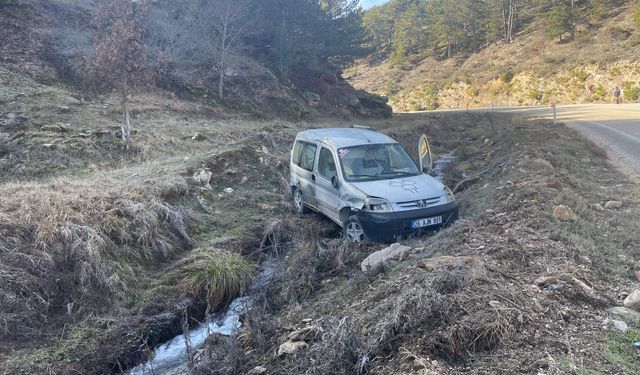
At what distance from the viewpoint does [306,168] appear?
909 cm

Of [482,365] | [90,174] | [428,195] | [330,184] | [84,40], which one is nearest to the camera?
[482,365]

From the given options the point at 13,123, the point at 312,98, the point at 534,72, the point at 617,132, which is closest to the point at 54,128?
the point at 13,123

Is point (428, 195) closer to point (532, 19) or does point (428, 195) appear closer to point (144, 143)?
point (144, 143)

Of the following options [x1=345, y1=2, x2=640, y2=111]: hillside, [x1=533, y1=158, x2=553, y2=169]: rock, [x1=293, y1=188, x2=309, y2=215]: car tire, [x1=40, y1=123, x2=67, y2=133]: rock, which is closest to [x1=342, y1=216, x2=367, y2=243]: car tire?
[x1=293, y1=188, x2=309, y2=215]: car tire

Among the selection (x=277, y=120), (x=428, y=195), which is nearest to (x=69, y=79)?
(x=277, y=120)

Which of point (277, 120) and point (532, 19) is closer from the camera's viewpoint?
point (277, 120)

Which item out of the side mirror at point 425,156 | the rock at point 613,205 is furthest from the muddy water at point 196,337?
the rock at point 613,205

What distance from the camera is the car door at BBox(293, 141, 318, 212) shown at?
8.77 meters

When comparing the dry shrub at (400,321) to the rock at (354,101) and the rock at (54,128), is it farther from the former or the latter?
the rock at (354,101)

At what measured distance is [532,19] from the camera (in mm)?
57688

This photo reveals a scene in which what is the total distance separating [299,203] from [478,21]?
57743 millimetres

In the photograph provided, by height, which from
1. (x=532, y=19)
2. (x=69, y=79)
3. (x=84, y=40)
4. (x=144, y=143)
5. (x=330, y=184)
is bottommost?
(x=330, y=184)

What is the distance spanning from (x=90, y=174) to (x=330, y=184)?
5.70 m

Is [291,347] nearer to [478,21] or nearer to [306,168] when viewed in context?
[306,168]
